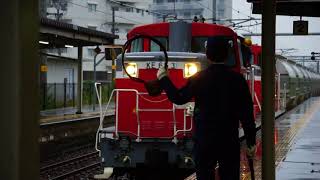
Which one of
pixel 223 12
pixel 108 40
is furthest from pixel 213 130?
pixel 223 12

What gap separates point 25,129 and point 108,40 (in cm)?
2201

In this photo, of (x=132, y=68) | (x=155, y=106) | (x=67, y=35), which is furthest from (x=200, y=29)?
(x=67, y=35)

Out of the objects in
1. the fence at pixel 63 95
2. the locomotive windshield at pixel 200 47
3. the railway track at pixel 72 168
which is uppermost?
the locomotive windshield at pixel 200 47

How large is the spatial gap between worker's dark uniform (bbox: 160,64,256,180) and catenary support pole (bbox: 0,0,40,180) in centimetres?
216

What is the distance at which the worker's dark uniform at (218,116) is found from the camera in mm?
4832

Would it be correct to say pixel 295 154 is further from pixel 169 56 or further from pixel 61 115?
pixel 61 115

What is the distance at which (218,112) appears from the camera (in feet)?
15.9

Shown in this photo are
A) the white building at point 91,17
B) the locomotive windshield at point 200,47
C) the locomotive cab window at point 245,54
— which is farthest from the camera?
the white building at point 91,17

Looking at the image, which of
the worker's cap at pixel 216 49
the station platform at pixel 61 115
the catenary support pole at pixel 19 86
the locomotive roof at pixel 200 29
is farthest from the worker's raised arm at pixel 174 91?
the station platform at pixel 61 115

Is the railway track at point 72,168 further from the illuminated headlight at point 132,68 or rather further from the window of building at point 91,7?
the window of building at point 91,7

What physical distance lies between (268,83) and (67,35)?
658 inches

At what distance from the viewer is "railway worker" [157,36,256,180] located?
4.83 m

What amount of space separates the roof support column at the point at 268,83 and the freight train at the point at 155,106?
4.08 meters

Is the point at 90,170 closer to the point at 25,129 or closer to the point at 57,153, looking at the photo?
the point at 57,153
